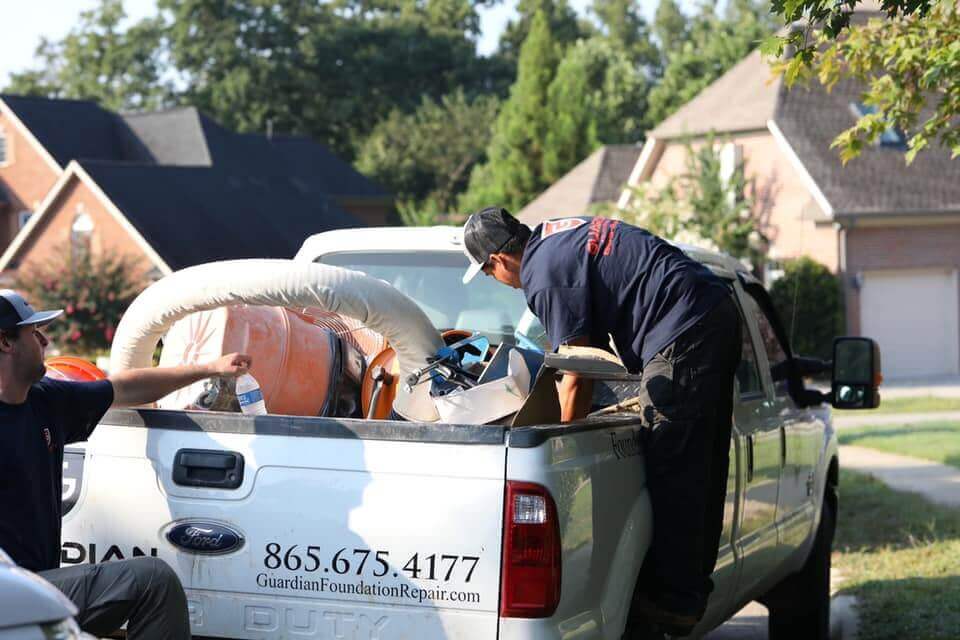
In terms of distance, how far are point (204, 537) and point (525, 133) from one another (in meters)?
47.0

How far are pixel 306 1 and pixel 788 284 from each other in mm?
47275

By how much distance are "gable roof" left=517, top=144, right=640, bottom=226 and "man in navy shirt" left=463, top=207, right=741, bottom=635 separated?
119 ft

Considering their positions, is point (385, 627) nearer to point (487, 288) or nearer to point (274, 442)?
point (274, 442)

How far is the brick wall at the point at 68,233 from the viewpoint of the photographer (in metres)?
39.5

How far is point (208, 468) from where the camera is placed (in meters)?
4.31

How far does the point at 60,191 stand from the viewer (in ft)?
134

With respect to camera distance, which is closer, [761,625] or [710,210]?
[761,625]

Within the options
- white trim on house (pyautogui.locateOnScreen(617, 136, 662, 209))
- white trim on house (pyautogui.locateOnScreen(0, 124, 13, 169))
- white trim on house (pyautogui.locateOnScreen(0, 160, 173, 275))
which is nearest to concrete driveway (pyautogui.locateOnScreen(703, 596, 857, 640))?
white trim on house (pyautogui.locateOnScreen(617, 136, 662, 209))

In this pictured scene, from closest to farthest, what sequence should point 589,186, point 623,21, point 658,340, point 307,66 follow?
1. point 658,340
2. point 589,186
3. point 307,66
4. point 623,21

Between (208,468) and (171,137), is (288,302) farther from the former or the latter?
(171,137)

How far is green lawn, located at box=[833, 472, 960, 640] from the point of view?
7.80 m

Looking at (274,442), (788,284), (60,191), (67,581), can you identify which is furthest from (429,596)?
(60,191)

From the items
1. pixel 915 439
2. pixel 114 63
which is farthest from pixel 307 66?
pixel 915 439

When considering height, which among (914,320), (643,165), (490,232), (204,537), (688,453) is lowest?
(914,320)
